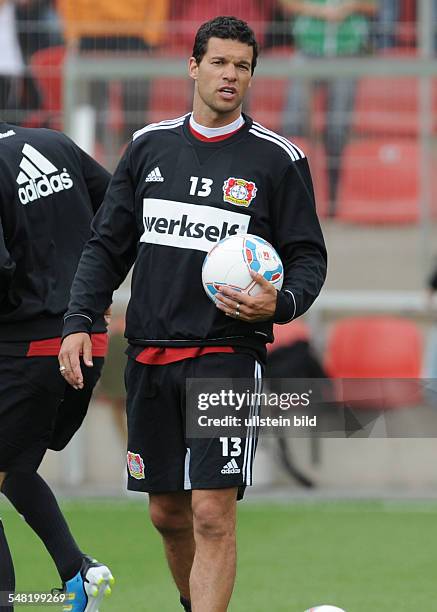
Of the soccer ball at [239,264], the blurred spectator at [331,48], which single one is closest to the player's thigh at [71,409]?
the soccer ball at [239,264]

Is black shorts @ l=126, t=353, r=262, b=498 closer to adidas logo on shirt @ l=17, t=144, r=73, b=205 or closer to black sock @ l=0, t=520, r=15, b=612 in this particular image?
black sock @ l=0, t=520, r=15, b=612

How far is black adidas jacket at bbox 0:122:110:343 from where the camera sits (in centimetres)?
546

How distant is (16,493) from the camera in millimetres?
5680

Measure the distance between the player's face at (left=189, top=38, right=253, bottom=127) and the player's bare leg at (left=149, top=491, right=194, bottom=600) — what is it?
1467 mm

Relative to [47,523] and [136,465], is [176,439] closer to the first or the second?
[136,465]

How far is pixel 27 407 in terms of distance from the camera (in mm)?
5441

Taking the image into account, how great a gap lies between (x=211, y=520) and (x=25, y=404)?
1069 millimetres

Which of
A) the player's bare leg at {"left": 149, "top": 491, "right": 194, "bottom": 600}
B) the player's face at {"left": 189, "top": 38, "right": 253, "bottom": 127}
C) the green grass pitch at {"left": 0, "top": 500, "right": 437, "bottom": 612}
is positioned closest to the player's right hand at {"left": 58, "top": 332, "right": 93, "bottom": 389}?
the player's bare leg at {"left": 149, "top": 491, "right": 194, "bottom": 600}

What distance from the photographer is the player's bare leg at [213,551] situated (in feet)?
15.5

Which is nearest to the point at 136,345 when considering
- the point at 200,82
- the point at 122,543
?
the point at 200,82

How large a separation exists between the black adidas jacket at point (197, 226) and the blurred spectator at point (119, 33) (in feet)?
18.5

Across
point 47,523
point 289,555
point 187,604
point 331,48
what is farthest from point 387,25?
point 187,604

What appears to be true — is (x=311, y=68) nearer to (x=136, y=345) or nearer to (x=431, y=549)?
(x=431, y=549)

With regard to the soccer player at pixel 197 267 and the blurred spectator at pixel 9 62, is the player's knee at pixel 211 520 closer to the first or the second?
the soccer player at pixel 197 267
